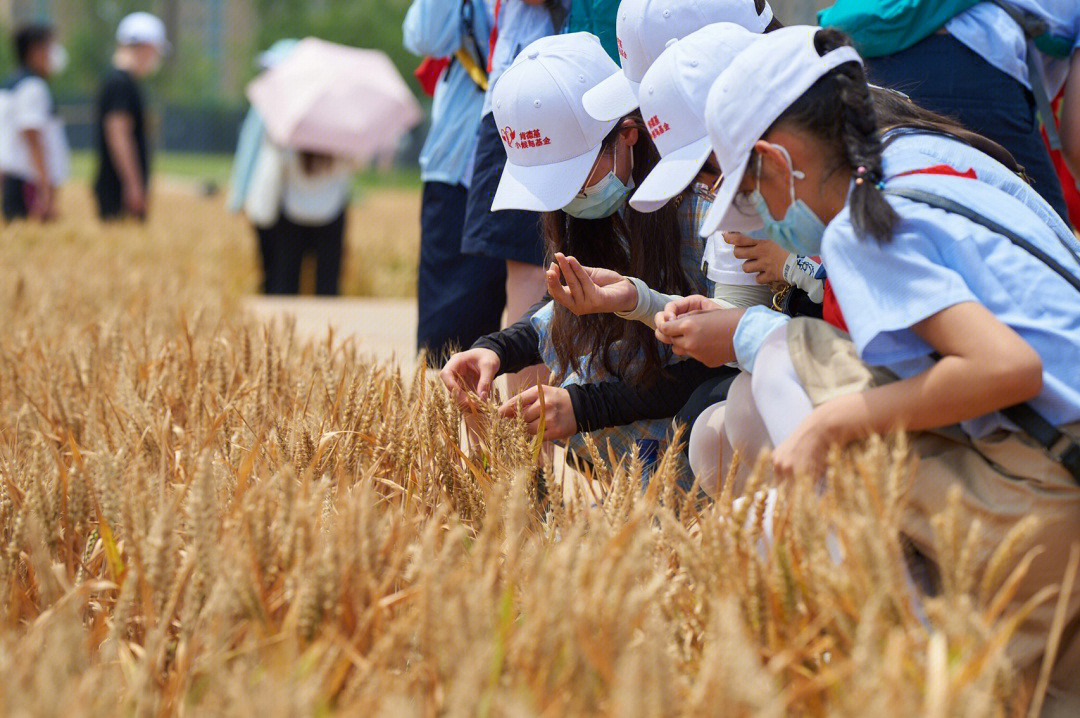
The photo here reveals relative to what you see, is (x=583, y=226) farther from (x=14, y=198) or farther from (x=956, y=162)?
(x=14, y=198)

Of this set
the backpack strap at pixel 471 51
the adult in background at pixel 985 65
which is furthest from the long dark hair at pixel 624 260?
the backpack strap at pixel 471 51

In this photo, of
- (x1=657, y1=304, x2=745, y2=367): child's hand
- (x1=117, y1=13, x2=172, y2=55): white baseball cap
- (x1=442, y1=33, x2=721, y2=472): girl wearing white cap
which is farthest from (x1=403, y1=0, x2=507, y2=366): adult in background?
(x1=117, y1=13, x2=172, y2=55): white baseball cap

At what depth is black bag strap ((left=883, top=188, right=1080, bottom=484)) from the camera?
1510mm

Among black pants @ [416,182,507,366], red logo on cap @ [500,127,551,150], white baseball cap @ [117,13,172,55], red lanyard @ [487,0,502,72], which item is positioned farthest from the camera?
white baseball cap @ [117,13,172,55]

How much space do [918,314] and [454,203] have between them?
186 cm

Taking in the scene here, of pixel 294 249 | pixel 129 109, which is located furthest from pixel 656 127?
pixel 129 109

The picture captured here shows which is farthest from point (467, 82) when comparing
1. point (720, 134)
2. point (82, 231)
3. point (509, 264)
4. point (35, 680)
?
point (82, 231)

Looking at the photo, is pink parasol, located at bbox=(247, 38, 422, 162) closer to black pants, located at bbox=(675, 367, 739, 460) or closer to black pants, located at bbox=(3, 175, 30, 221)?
black pants, located at bbox=(3, 175, 30, 221)

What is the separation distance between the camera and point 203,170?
35.0 m

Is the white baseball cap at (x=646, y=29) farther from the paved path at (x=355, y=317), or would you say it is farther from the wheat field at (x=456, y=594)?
the paved path at (x=355, y=317)

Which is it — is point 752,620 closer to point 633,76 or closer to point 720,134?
point 720,134

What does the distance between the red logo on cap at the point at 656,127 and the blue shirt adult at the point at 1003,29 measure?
0.75 metres

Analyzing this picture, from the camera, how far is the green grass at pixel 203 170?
3025cm

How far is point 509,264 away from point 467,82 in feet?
2.03
